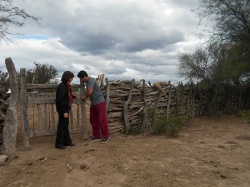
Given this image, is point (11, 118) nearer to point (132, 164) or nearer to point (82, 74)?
point (82, 74)

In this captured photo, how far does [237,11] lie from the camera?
37.2 feet

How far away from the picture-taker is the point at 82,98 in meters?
6.56

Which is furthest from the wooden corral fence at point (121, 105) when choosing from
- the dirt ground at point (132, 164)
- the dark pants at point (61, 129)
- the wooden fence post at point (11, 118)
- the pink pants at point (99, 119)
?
the dirt ground at point (132, 164)

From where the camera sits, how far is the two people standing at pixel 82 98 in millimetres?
5840

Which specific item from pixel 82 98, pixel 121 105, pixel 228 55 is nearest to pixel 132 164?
pixel 82 98

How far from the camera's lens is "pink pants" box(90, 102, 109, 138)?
6500 millimetres

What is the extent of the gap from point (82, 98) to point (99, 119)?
641 millimetres

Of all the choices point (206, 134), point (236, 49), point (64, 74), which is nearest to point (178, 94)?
point (206, 134)

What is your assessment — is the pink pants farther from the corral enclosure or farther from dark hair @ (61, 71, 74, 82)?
dark hair @ (61, 71, 74, 82)

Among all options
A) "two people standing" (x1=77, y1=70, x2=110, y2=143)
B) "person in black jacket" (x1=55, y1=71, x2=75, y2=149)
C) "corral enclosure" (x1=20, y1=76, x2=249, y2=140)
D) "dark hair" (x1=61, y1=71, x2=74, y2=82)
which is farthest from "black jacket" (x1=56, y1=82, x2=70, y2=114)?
"two people standing" (x1=77, y1=70, x2=110, y2=143)

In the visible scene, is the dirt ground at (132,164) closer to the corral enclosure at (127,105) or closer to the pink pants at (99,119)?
the pink pants at (99,119)

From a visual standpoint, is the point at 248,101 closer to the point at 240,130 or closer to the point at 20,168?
the point at 240,130

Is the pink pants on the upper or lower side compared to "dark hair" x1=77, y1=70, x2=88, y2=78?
lower

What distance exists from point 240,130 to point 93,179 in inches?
263
